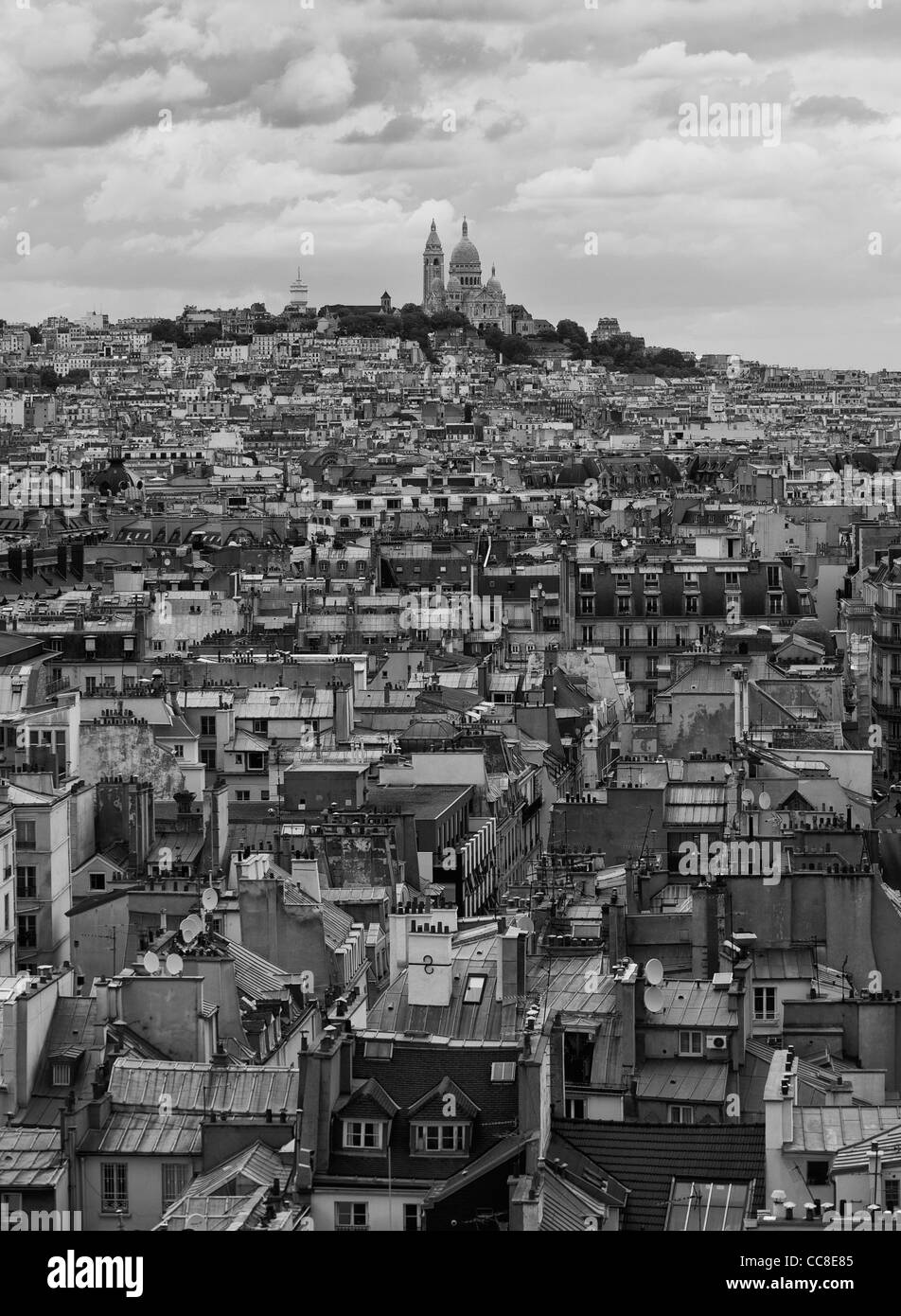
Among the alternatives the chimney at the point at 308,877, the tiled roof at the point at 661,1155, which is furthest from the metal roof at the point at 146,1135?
the chimney at the point at 308,877

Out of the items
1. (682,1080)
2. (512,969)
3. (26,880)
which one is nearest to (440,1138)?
(682,1080)

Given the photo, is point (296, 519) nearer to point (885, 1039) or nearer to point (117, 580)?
point (117, 580)

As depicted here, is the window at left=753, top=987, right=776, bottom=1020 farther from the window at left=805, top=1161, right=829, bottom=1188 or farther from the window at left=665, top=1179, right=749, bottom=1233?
the window at left=805, top=1161, right=829, bottom=1188

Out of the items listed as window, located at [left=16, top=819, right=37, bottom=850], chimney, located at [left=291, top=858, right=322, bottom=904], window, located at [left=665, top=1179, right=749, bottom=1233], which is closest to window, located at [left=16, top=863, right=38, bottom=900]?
window, located at [left=16, top=819, right=37, bottom=850]

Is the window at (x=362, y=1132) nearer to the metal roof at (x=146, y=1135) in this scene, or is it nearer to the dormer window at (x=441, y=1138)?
the dormer window at (x=441, y=1138)
